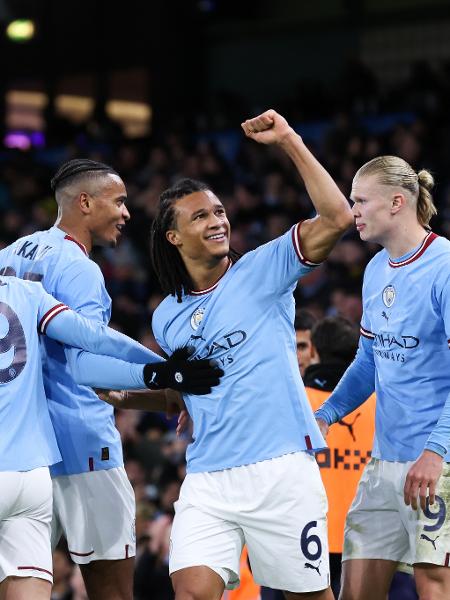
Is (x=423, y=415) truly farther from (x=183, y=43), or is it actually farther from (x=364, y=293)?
(x=183, y=43)

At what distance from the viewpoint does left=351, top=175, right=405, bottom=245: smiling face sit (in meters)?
4.17

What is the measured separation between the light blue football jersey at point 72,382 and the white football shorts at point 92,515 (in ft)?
0.16

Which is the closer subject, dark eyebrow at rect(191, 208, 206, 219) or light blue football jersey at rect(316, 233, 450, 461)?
light blue football jersey at rect(316, 233, 450, 461)

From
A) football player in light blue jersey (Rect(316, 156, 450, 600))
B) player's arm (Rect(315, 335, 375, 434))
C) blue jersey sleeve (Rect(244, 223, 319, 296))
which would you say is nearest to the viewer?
blue jersey sleeve (Rect(244, 223, 319, 296))

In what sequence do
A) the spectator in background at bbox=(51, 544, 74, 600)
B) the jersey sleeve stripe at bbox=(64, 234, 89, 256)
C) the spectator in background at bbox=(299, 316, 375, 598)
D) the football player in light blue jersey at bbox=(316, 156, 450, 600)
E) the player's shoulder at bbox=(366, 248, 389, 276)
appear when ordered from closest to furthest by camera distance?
the football player in light blue jersey at bbox=(316, 156, 450, 600)
the player's shoulder at bbox=(366, 248, 389, 276)
the jersey sleeve stripe at bbox=(64, 234, 89, 256)
the spectator in background at bbox=(299, 316, 375, 598)
the spectator in background at bbox=(51, 544, 74, 600)

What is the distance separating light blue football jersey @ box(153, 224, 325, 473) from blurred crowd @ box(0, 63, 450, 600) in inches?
151

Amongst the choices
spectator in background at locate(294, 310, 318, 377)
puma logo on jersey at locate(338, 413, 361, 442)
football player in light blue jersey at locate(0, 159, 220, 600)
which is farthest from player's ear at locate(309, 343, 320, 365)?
football player in light blue jersey at locate(0, 159, 220, 600)

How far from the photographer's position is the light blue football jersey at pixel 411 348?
402 cm

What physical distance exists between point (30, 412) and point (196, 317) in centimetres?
69

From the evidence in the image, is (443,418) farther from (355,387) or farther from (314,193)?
(314,193)

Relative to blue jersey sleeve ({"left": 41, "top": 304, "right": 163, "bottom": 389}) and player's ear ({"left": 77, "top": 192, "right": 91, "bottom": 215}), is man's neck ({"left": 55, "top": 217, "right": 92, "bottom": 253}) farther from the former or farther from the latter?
blue jersey sleeve ({"left": 41, "top": 304, "right": 163, "bottom": 389})

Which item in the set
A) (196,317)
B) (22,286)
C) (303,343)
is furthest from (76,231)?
(303,343)

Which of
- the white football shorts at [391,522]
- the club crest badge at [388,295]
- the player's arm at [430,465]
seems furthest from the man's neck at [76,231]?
the player's arm at [430,465]

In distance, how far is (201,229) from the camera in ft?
13.6
